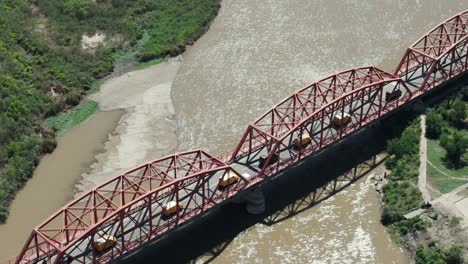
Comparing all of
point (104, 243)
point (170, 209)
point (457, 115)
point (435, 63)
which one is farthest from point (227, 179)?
point (435, 63)

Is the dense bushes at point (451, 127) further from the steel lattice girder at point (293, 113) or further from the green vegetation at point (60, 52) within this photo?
the green vegetation at point (60, 52)

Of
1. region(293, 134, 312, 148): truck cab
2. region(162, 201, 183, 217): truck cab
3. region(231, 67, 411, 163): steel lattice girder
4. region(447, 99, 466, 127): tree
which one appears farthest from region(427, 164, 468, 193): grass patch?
region(162, 201, 183, 217): truck cab

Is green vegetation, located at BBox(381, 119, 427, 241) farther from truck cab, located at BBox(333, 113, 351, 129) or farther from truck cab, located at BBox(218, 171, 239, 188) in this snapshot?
truck cab, located at BBox(218, 171, 239, 188)

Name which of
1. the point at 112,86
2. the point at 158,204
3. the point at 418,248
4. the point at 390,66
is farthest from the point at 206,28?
the point at 418,248

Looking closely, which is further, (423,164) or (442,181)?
(423,164)

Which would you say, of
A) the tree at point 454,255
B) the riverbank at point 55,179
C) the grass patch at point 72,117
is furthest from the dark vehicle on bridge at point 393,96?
the grass patch at point 72,117

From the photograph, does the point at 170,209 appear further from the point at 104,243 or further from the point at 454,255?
the point at 454,255
